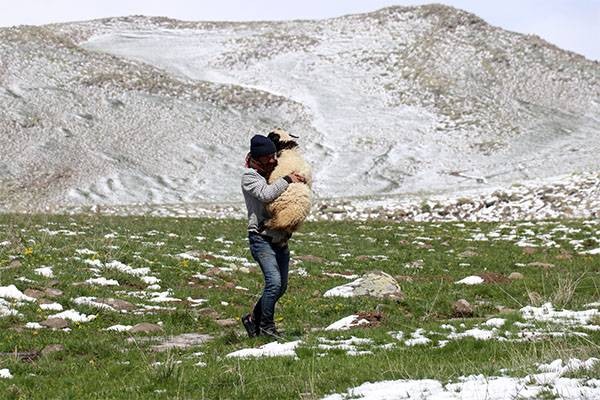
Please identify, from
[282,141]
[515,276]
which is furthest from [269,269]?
[515,276]

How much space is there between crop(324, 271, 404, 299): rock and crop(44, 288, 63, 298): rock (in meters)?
5.92

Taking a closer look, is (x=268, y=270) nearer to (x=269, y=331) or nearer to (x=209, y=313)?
(x=269, y=331)

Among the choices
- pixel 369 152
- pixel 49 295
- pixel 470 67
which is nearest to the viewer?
pixel 49 295

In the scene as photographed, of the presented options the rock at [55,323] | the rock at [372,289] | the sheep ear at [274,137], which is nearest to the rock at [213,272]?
the rock at [372,289]

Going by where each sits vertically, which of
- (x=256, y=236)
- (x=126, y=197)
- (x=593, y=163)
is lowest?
(x=126, y=197)

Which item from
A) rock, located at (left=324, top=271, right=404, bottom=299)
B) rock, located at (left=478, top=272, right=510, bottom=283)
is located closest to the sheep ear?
rock, located at (left=324, top=271, right=404, bottom=299)

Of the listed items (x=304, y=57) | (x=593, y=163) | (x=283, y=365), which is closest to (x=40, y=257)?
(x=283, y=365)

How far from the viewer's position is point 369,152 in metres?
61.9

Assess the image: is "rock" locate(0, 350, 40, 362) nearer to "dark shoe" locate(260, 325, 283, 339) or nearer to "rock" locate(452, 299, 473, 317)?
"dark shoe" locate(260, 325, 283, 339)

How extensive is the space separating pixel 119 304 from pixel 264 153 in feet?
18.1

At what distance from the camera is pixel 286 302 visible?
55.4ft

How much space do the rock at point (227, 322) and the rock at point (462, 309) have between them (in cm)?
461

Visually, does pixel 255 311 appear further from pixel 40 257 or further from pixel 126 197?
pixel 126 197

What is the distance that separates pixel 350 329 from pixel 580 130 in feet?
188
